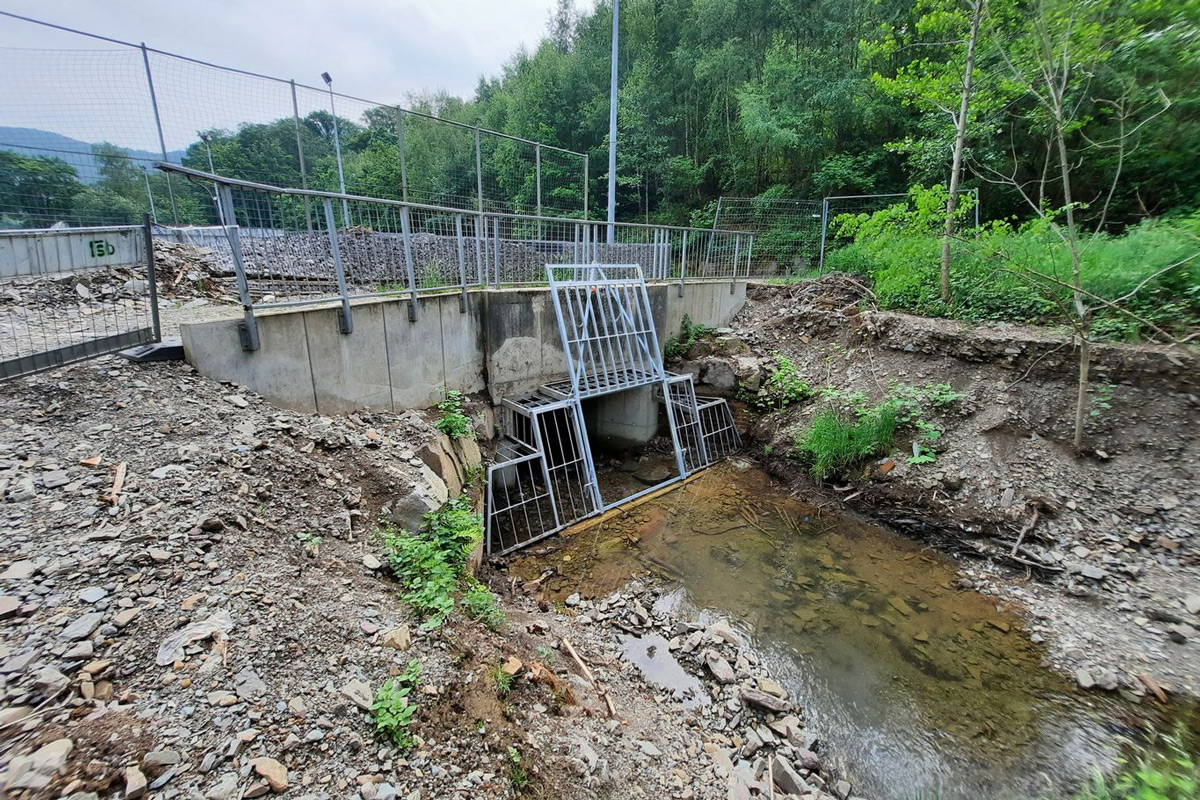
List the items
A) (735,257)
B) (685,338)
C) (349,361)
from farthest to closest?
(735,257) → (685,338) → (349,361)

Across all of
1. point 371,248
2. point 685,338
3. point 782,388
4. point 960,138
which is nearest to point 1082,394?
point 782,388

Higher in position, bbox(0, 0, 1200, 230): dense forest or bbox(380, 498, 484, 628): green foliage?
bbox(0, 0, 1200, 230): dense forest

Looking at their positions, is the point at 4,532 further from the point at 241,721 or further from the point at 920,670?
the point at 920,670

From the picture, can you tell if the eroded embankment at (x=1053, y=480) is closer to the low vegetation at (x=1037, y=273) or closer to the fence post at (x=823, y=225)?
the low vegetation at (x=1037, y=273)

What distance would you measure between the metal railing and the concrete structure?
13cm

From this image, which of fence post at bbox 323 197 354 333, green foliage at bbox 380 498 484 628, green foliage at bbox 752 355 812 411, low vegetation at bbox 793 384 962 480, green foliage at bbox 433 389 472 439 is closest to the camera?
green foliage at bbox 380 498 484 628

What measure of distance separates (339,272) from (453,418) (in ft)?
5.77

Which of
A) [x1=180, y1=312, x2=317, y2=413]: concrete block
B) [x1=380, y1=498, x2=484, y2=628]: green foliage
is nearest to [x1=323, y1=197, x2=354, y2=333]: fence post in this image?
[x1=180, y1=312, x2=317, y2=413]: concrete block

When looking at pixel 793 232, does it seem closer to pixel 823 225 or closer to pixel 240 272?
pixel 823 225

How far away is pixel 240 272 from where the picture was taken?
3455 mm

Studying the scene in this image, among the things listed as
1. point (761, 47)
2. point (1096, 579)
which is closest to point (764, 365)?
A: point (1096, 579)

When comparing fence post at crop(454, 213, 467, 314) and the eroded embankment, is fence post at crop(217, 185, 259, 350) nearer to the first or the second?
fence post at crop(454, 213, 467, 314)

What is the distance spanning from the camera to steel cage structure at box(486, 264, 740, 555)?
547cm

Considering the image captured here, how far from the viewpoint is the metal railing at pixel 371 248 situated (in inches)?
152
